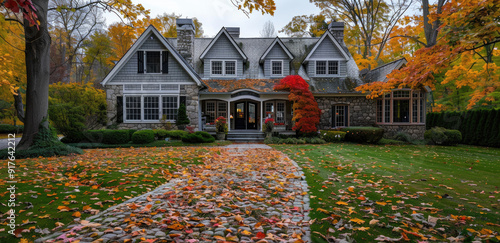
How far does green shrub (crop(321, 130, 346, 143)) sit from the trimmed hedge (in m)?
8.97

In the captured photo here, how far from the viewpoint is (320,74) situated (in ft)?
62.8

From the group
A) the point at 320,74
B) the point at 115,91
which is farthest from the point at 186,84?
the point at 320,74

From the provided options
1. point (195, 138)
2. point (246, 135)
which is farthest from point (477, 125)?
point (195, 138)

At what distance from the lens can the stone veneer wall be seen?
16422 mm

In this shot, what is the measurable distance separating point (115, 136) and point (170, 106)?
3.87 meters

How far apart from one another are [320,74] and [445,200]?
51.5 feet

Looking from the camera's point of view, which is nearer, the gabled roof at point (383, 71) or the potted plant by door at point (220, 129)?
the potted plant by door at point (220, 129)

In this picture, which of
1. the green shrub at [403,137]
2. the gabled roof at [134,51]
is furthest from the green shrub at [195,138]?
the green shrub at [403,137]

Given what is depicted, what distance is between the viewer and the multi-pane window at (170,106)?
16672mm

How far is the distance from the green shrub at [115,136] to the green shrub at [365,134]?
13.5 metres

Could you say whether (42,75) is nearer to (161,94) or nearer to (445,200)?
(161,94)

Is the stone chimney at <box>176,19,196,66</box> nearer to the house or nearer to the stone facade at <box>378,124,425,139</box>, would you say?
the house

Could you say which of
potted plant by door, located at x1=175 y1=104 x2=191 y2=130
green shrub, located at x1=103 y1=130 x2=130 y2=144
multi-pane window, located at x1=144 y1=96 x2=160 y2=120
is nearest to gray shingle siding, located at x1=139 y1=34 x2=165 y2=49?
multi-pane window, located at x1=144 y1=96 x2=160 y2=120

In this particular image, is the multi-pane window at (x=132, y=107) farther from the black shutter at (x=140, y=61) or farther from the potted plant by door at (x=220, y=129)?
the potted plant by door at (x=220, y=129)
